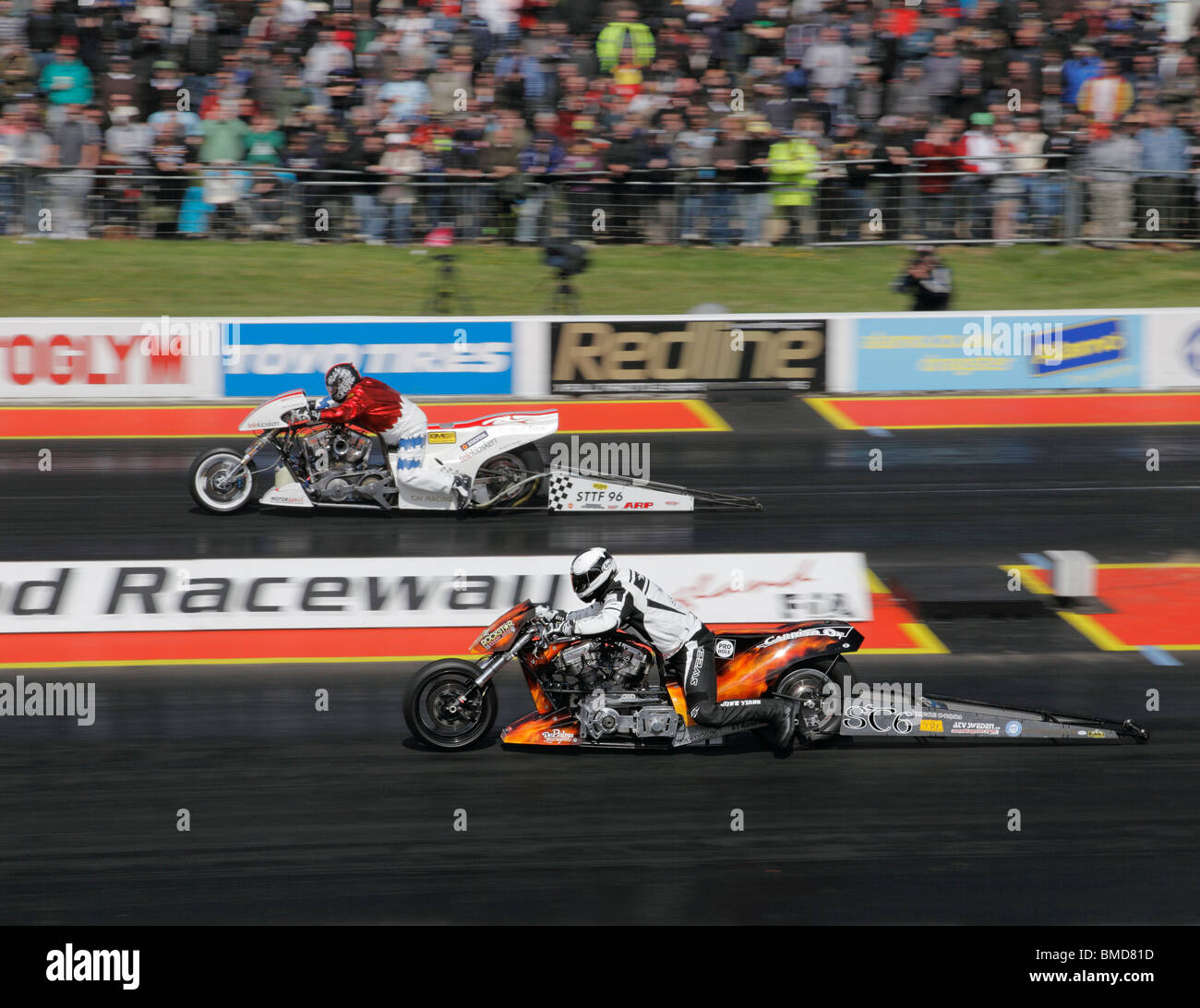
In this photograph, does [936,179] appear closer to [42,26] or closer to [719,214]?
[719,214]

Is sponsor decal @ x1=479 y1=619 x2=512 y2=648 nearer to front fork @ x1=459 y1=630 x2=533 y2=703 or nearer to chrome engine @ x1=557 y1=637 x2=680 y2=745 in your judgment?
front fork @ x1=459 y1=630 x2=533 y2=703

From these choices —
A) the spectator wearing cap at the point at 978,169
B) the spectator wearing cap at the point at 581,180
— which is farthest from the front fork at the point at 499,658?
the spectator wearing cap at the point at 978,169

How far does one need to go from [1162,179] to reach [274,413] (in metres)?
14.1

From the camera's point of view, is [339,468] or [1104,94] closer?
[339,468]

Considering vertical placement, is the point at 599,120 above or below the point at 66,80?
below

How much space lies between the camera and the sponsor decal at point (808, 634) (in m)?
10.1

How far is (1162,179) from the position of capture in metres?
22.3

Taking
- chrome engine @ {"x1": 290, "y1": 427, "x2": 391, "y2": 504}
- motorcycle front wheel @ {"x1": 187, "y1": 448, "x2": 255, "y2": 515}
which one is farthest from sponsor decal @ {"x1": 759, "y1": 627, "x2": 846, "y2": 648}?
motorcycle front wheel @ {"x1": 187, "y1": 448, "x2": 255, "y2": 515}

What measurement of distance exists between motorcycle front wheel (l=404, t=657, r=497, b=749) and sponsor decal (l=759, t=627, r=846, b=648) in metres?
1.88

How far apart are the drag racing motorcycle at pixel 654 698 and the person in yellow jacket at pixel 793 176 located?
1277 centimetres

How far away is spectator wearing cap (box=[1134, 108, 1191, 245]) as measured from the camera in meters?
22.0

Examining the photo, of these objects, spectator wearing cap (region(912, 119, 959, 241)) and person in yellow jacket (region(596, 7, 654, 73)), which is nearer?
spectator wearing cap (region(912, 119, 959, 241))

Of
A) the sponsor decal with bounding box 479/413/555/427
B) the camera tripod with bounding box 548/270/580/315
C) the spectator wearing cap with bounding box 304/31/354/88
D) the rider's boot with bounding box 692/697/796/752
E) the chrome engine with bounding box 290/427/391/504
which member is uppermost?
the spectator wearing cap with bounding box 304/31/354/88

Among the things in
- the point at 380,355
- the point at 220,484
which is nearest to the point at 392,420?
the point at 220,484
